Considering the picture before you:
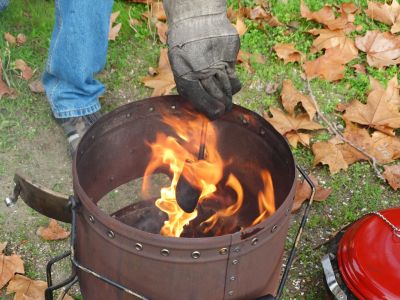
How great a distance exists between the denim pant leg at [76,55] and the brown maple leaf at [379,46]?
173 cm

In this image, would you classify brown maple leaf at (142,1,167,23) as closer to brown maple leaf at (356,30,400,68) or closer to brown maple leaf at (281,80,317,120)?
brown maple leaf at (281,80,317,120)

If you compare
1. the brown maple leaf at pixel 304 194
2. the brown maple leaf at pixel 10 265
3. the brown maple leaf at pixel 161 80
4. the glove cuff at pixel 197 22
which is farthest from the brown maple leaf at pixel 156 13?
the glove cuff at pixel 197 22

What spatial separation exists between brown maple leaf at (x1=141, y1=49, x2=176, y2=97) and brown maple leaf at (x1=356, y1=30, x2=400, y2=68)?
126 centimetres

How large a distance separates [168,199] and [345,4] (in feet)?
7.82

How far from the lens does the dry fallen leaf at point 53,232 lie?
2.54 m

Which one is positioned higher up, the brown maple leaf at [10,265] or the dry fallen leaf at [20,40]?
the dry fallen leaf at [20,40]

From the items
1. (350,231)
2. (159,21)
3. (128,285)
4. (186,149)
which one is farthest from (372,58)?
(128,285)

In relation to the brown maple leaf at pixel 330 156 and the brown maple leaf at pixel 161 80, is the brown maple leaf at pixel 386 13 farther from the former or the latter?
Result: the brown maple leaf at pixel 161 80

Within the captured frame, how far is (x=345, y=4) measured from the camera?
3760 mm

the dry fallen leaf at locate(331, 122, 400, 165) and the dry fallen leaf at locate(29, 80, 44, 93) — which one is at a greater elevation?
the dry fallen leaf at locate(29, 80, 44, 93)

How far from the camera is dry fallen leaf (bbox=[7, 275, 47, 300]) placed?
2.33 metres

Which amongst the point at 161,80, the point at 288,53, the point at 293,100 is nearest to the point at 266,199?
the point at 293,100

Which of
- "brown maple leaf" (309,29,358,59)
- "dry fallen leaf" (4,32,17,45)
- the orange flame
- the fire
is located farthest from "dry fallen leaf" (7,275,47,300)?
"brown maple leaf" (309,29,358,59)

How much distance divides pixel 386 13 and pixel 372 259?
223 centimetres
